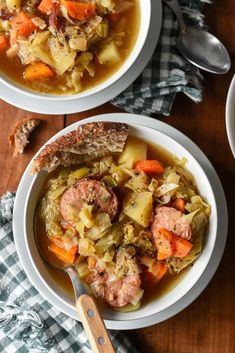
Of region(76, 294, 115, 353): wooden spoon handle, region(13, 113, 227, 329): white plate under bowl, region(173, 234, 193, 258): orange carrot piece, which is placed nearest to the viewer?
region(76, 294, 115, 353): wooden spoon handle

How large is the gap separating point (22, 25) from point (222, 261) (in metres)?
1.22

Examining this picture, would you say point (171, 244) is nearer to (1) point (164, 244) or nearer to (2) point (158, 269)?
(1) point (164, 244)

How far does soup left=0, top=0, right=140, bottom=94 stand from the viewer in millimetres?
2516

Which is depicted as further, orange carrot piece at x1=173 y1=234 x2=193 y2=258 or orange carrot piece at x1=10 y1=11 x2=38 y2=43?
orange carrot piece at x1=10 y1=11 x2=38 y2=43

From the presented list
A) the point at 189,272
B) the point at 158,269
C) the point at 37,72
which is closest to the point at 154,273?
the point at 158,269

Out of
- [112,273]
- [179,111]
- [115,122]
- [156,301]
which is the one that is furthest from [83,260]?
[179,111]

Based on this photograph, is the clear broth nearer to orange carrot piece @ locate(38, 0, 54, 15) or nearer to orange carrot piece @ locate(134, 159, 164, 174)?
orange carrot piece @ locate(134, 159, 164, 174)

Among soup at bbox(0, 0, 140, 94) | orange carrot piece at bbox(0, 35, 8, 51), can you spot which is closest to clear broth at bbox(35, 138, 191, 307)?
soup at bbox(0, 0, 140, 94)

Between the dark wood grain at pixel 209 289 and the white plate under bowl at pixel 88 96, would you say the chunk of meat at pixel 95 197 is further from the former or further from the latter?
the dark wood grain at pixel 209 289

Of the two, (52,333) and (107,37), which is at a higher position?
(107,37)

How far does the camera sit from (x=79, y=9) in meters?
2.51

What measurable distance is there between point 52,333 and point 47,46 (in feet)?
3.79

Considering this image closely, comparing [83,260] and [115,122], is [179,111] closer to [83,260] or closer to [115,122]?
[115,122]

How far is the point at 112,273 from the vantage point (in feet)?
8.11
